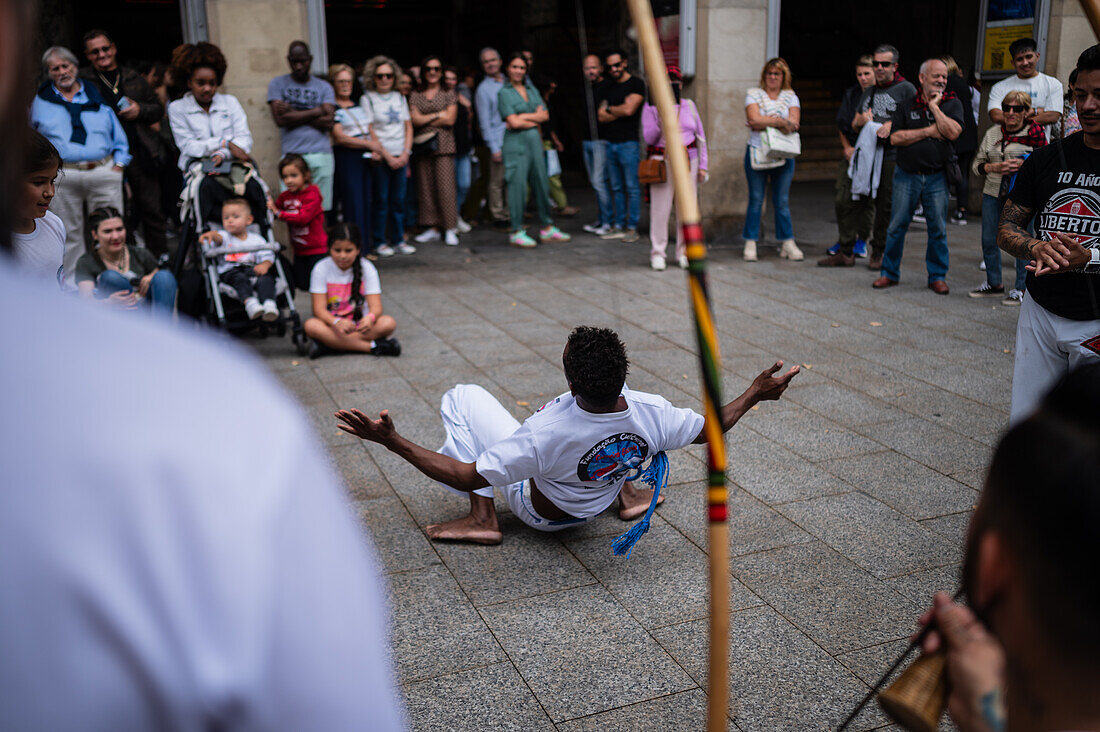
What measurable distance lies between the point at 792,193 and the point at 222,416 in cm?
1687

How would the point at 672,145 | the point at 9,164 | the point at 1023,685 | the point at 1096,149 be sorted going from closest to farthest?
1. the point at 9,164
2. the point at 1023,685
3. the point at 672,145
4. the point at 1096,149

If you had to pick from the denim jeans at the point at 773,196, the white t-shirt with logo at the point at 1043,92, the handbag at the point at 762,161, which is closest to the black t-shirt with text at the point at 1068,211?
the white t-shirt with logo at the point at 1043,92

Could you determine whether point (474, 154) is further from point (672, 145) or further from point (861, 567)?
point (672, 145)

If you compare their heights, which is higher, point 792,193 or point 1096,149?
point 1096,149

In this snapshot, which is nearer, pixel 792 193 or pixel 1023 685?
pixel 1023 685

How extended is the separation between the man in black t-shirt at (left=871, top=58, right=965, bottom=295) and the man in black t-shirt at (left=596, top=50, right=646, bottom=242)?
10.1ft

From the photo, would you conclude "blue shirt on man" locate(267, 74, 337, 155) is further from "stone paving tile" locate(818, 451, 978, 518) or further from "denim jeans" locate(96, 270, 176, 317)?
"stone paving tile" locate(818, 451, 978, 518)

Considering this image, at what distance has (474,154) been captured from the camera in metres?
13.6

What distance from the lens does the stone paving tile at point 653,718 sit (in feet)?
9.78

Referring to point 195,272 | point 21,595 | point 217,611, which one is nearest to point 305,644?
point 217,611

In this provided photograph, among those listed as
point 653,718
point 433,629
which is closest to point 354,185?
point 433,629

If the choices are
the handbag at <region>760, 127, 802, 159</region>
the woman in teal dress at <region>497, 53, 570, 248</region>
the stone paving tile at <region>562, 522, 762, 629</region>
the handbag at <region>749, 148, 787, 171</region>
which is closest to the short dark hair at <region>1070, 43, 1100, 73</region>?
the stone paving tile at <region>562, 522, 762, 629</region>

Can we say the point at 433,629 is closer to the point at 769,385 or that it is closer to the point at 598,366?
the point at 598,366

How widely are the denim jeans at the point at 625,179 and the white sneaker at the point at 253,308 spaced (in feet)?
19.0
